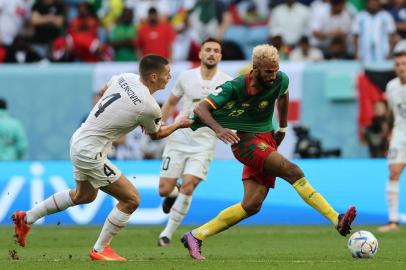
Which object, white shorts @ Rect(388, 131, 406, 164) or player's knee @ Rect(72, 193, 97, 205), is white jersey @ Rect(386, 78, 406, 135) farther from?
player's knee @ Rect(72, 193, 97, 205)

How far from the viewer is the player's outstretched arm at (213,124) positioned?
36.6 feet

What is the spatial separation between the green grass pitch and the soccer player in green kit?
1.52 ft

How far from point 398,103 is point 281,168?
560cm

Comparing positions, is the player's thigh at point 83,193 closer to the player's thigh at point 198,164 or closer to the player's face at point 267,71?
the player's face at point 267,71

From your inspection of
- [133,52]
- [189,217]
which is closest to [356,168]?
[189,217]

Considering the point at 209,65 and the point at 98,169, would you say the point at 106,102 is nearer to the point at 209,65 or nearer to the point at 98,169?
the point at 98,169

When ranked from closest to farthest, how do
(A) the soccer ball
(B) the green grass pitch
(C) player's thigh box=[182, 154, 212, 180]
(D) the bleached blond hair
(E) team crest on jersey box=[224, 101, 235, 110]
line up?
(B) the green grass pitch < (D) the bleached blond hair < (A) the soccer ball < (E) team crest on jersey box=[224, 101, 235, 110] < (C) player's thigh box=[182, 154, 212, 180]

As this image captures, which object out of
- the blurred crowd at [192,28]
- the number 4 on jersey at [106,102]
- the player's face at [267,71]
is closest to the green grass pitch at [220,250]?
the number 4 on jersey at [106,102]

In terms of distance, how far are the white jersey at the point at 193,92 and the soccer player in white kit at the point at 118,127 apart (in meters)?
3.45

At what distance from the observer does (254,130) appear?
38.5ft

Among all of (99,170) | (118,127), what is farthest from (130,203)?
(118,127)

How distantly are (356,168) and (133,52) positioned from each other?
6.36 meters

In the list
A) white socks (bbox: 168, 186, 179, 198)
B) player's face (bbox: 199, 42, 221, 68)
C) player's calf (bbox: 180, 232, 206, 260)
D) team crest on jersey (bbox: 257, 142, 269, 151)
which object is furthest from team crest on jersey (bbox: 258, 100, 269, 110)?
white socks (bbox: 168, 186, 179, 198)

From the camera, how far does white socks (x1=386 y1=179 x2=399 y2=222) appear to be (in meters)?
16.6
